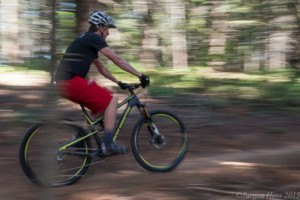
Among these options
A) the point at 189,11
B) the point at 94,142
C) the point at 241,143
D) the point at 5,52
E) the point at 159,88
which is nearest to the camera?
the point at 94,142

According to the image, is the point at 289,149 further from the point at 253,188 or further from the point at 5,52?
the point at 5,52

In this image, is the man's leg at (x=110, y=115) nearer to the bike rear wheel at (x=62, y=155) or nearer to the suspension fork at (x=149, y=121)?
the bike rear wheel at (x=62, y=155)

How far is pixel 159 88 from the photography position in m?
11.8

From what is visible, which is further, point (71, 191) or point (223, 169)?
point (223, 169)

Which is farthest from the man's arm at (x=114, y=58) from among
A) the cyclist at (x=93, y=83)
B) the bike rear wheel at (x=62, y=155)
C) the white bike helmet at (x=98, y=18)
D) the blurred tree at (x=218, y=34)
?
the blurred tree at (x=218, y=34)

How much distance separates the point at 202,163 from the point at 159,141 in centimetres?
78

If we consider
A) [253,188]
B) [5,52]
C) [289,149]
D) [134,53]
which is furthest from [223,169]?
[134,53]

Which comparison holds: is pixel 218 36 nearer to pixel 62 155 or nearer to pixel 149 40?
pixel 149 40

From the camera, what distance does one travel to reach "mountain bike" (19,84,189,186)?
5.56 metres

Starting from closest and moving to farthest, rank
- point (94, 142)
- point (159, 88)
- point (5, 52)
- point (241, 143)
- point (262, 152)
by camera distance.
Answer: point (94, 142)
point (262, 152)
point (241, 143)
point (159, 88)
point (5, 52)

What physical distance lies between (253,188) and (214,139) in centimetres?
219

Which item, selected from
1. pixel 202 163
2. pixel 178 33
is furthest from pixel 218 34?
pixel 202 163

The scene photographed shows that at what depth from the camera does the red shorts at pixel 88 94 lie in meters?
5.60

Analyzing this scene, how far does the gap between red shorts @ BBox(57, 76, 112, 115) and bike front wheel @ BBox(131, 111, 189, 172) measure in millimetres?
594
